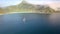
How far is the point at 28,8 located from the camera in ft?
5.33

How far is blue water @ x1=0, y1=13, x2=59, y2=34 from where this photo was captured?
1576mm

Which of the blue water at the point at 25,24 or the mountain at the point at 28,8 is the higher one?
the mountain at the point at 28,8

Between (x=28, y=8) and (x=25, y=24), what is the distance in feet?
0.70

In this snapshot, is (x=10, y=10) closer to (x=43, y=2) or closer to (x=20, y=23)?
(x=20, y=23)

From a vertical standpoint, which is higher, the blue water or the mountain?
the mountain

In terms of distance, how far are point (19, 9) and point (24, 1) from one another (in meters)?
0.12

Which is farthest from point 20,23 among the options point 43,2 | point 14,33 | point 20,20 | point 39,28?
point 43,2

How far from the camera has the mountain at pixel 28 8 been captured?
5.31ft

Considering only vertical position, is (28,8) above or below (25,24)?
above

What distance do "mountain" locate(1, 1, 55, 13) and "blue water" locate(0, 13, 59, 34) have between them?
5 centimetres

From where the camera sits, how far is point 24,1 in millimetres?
1617

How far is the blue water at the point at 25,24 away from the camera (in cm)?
158

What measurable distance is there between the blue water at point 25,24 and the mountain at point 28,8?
53mm

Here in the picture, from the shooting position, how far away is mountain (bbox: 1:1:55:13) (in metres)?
1.62
